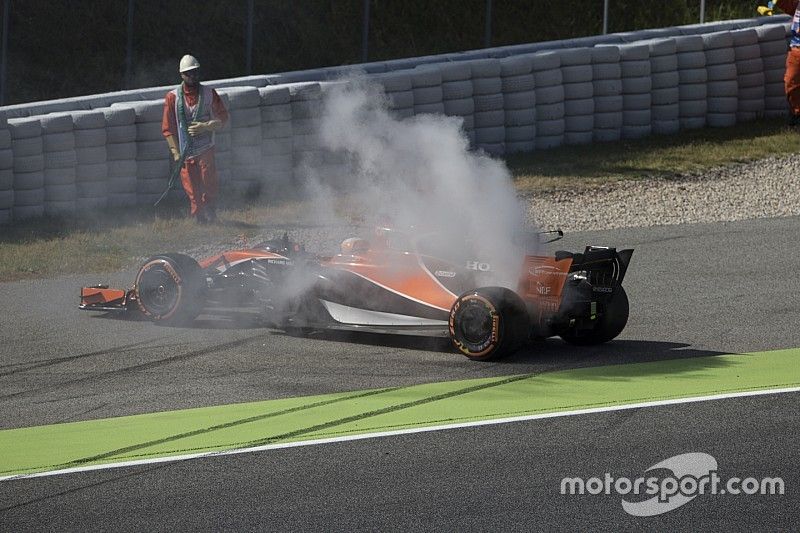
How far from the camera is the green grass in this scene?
13156mm

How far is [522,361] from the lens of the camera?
8836mm

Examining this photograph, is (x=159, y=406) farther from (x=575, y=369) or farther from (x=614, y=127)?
(x=614, y=127)

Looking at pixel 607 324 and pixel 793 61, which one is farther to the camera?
pixel 793 61

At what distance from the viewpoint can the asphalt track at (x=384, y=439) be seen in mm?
6027

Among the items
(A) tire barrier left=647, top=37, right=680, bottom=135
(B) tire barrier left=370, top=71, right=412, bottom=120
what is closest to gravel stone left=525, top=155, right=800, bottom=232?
(A) tire barrier left=647, top=37, right=680, bottom=135

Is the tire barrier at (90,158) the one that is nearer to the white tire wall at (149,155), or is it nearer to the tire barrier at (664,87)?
the white tire wall at (149,155)

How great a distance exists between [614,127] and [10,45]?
1021cm

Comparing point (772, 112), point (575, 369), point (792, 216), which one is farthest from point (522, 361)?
point (772, 112)

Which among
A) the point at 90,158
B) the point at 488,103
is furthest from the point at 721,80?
the point at 90,158

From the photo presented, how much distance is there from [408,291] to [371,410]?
5.20 ft

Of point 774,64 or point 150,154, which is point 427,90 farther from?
point 774,64

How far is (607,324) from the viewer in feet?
29.8

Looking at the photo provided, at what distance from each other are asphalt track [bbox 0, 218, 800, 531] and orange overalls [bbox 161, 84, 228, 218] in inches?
107

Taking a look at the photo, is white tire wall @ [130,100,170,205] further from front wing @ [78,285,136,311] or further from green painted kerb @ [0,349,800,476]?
green painted kerb @ [0,349,800,476]
